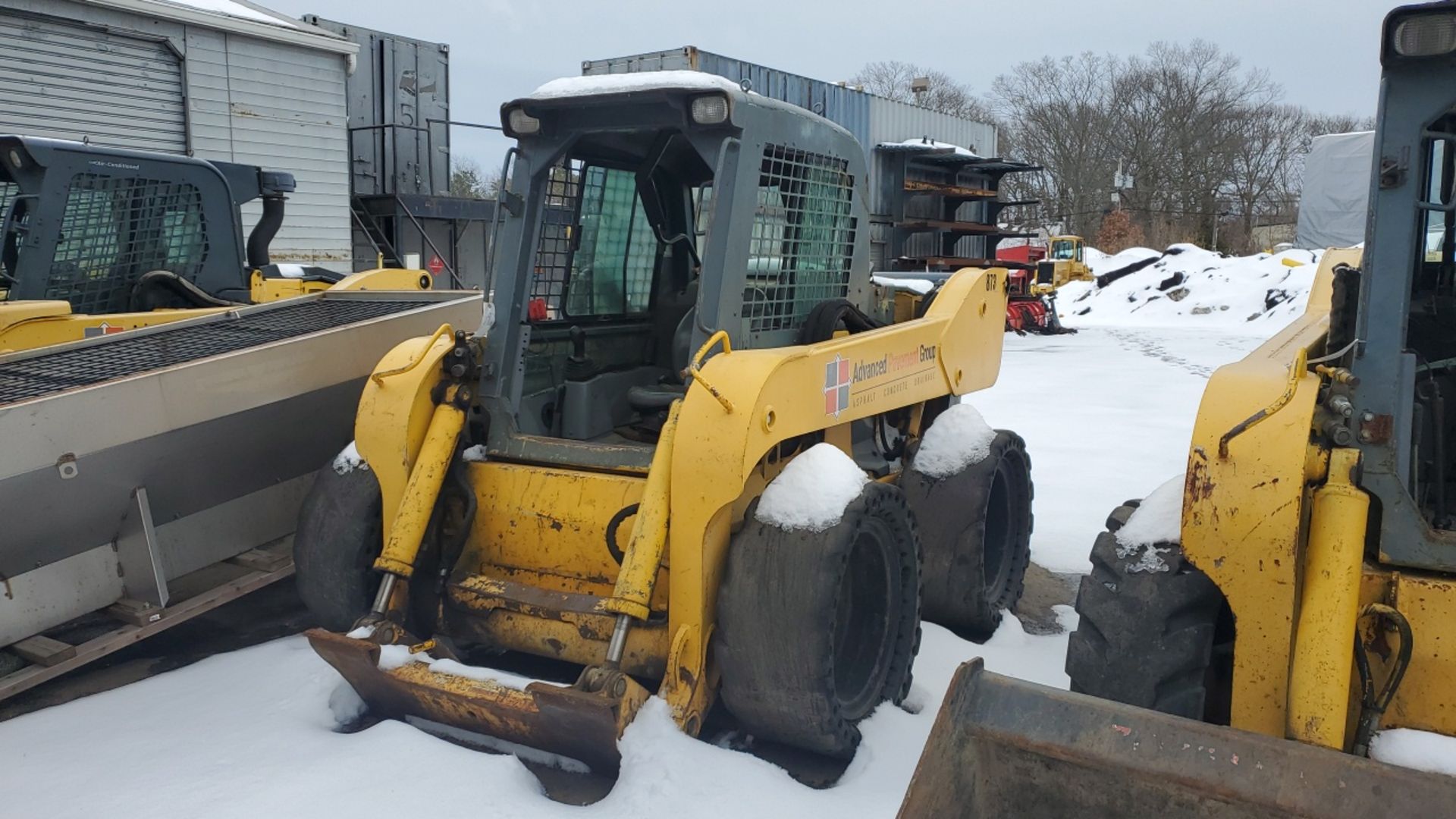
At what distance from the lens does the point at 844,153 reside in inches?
193

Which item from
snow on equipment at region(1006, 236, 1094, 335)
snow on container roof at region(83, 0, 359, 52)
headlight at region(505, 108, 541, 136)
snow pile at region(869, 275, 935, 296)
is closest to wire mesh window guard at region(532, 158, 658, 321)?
headlight at region(505, 108, 541, 136)

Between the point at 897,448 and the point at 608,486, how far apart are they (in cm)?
189

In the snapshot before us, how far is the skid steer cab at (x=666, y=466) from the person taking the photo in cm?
349

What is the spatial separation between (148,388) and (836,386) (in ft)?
8.61

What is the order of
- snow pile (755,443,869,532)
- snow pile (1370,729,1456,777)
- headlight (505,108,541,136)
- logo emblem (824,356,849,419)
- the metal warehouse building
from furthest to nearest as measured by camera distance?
the metal warehouse building < headlight (505,108,541,136) < logo emblem (824,356,849,419) < snow pile (755,443,869,532) < snow pile (1370,729,1456,777)

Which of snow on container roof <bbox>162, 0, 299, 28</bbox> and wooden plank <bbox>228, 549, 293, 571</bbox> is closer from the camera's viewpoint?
wooden plank <bbox>228, 549, 293, 571</bbox>

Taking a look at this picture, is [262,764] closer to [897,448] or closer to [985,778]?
[985,778]

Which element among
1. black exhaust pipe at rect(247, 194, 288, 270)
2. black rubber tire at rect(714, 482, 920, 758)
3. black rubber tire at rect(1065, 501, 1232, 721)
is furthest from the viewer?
black exhaust pipe at rect(247, 194, 288, 270)

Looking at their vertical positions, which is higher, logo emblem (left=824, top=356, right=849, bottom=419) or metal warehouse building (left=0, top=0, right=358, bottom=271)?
metal warehouse building (left=0, top=0, right=358, bottom=271)

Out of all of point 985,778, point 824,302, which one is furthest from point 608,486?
point 985,778

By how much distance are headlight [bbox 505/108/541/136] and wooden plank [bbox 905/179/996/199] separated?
65.2ft

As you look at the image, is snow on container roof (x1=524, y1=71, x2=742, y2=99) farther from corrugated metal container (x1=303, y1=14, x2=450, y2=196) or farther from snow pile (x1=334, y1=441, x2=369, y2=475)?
corrugated metal container (x1=303, y1=14, x2=450, y2=196)

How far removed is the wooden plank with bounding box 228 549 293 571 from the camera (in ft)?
15.8

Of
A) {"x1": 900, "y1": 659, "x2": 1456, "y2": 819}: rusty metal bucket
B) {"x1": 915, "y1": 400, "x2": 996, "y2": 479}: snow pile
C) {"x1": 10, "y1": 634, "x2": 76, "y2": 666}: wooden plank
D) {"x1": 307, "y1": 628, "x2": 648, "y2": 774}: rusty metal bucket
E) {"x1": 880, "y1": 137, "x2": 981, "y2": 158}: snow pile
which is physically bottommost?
{"x1": 10, "y1": 634, "x2": 76, "y2": 666}: wooden plank
